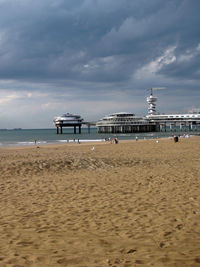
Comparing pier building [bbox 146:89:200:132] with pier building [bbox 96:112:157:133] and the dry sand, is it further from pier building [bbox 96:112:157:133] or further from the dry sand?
the dry sand

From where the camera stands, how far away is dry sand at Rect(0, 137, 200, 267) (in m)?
3.93

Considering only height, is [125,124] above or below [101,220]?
above

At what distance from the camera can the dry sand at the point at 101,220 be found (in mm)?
3927

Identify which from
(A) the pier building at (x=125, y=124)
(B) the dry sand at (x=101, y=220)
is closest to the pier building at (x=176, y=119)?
(A) the pier building at (x=125, y=124)

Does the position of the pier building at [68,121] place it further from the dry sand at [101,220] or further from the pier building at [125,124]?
the dry sand at [101,220]

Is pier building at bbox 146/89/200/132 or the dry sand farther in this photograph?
pier building at bbox 146/89/200/132

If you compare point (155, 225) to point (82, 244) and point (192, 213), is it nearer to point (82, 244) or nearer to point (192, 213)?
point (192, 213)

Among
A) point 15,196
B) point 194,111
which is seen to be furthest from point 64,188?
point 194,111

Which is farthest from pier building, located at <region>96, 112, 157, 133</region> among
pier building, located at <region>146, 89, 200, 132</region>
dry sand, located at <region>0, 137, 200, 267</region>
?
dry sand, located at <region>0, 137, 200, 267</region>

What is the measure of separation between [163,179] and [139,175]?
114cm

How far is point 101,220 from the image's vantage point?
5516 millimetres

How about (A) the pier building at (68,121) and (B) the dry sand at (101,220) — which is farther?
(A) the pier building at (68,121)

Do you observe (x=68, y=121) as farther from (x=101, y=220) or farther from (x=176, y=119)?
(x=101, y=220)

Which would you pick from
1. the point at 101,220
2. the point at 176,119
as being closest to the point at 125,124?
the point at 176,119
